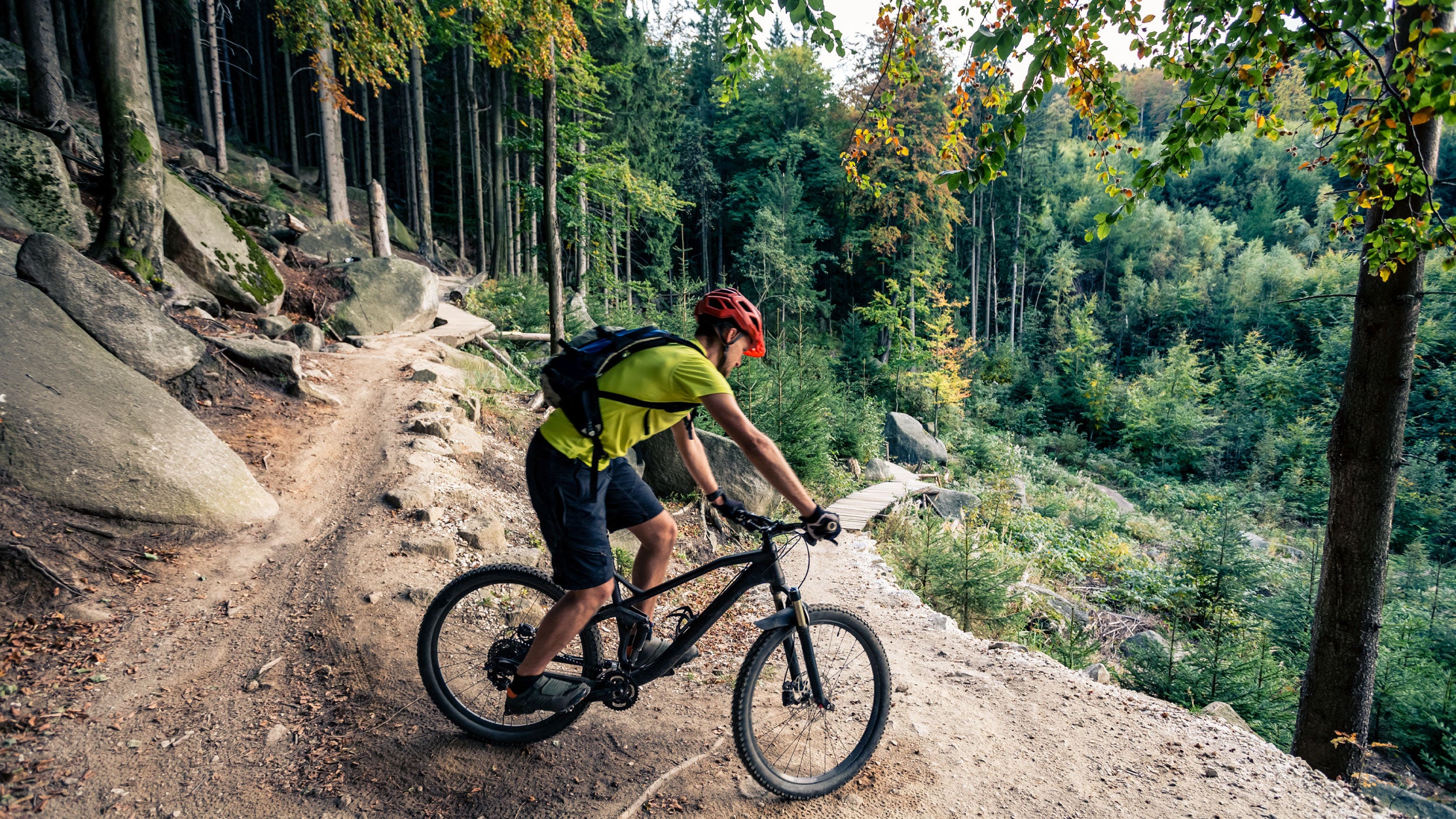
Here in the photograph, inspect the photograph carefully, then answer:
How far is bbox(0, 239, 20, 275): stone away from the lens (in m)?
5.23

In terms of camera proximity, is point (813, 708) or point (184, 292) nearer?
point (813, 708)

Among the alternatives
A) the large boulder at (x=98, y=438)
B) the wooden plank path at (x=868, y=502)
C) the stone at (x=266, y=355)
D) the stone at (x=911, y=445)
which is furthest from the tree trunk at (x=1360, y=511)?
the stone at (x=911, y=445)

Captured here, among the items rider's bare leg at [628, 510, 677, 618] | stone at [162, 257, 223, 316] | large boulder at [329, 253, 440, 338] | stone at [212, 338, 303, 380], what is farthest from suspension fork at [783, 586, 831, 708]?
large boulder at [329, 253, 440, 338]

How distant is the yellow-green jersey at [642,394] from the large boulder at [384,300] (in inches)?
369

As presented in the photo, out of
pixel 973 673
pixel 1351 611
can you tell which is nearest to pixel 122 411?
pixel 973 673

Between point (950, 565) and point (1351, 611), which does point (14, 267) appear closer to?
point (950, 565)

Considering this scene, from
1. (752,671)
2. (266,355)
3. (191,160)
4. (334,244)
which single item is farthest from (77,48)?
(752,671)

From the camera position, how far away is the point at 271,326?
8.30 meters

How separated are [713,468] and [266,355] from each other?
5.16 meters

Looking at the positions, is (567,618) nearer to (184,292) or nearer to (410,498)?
(410,498)

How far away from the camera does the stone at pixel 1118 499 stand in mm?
18406

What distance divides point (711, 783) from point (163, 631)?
10.6ft

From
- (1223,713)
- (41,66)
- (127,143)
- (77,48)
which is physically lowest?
(1223,713)

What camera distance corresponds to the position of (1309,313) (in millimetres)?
28938
